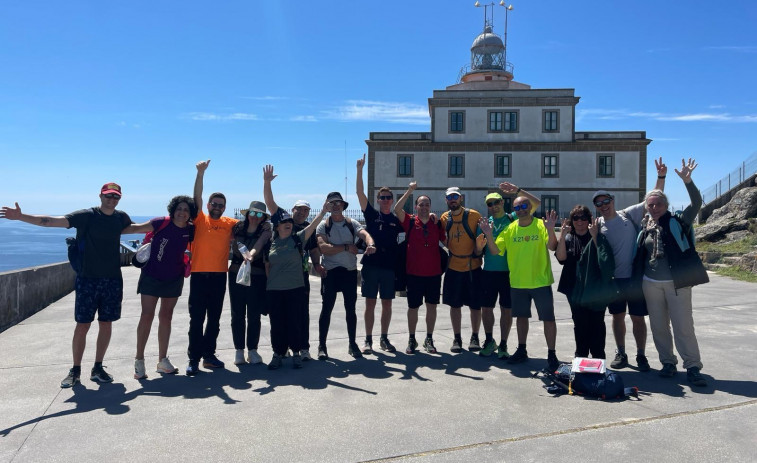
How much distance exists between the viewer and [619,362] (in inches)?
223

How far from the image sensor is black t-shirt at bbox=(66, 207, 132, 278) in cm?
515

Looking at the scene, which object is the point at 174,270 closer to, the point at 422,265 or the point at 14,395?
the point at 14,395

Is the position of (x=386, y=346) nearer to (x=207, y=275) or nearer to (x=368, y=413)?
(x=368, y=413)

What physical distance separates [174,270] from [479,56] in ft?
147

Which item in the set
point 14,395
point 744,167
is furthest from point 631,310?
point 744,167

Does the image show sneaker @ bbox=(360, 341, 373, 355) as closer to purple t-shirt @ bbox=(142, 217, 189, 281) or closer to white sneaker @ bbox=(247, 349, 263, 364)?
white sneaker @ bbox=(247, 349, 263, 364)

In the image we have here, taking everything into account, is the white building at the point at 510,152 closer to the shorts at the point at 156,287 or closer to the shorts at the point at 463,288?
the shorts at the point at 463,288

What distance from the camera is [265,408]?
14.4ft

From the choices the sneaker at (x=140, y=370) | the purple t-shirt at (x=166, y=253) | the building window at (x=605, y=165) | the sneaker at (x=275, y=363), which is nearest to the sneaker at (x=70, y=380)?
the sneaker at (x=140, y=370)

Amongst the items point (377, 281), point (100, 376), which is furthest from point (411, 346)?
point (100, 376)

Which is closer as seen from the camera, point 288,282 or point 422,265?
point 288,282

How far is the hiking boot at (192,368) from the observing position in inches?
215

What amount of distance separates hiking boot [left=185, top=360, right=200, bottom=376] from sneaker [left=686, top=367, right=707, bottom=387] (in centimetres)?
515

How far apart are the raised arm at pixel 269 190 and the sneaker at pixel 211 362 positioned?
183 centimetres
